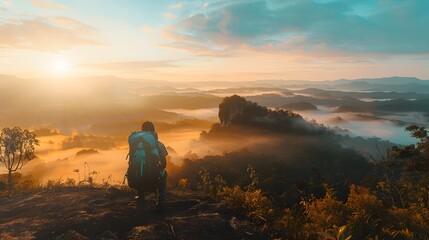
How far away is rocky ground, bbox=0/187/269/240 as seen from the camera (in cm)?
766

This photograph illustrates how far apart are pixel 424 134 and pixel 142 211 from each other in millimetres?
23749

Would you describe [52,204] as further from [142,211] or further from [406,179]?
[406,179]

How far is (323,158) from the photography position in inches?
7795

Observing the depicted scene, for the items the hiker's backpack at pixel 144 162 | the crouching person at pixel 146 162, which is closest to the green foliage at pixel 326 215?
the crouching person at pixel 146 162

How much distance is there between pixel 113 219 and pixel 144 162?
1.62 metres

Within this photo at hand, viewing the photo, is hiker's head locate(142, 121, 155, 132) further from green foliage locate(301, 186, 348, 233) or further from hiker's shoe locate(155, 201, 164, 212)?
green foliage locate(301, 186, 348, 233)

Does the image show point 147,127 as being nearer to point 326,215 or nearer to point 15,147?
point 326,215

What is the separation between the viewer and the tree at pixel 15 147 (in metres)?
32.5

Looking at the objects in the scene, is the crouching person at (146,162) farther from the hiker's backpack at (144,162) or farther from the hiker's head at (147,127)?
the hiker's head at (147,127)

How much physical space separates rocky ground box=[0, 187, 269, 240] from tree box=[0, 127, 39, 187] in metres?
24.7

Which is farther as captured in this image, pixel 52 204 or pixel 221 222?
pixel 52 204

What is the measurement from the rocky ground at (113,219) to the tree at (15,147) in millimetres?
24732

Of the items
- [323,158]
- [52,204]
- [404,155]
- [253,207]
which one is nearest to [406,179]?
[404,155]

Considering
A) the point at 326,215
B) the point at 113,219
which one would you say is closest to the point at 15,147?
the point at 113,219
